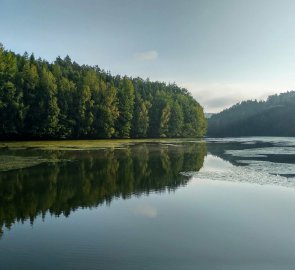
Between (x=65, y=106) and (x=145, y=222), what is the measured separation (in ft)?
271

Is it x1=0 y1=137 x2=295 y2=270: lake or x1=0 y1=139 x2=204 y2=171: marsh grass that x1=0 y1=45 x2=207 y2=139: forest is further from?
x1=0 y1=137 x2=295 y2=270: lake

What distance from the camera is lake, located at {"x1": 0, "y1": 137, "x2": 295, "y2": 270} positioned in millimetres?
12516

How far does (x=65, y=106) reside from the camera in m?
95.7

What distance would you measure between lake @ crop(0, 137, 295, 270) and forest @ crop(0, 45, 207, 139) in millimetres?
52874

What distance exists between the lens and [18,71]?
3551 inches

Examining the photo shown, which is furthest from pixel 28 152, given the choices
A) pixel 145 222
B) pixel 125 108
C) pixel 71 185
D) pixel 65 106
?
pixel 125 108

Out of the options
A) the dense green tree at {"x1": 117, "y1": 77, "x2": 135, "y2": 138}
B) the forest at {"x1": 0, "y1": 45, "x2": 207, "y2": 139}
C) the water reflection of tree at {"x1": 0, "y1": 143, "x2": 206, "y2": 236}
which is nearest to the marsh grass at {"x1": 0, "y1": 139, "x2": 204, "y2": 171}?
the water reflection of tree at {"x1": 0, "y1": 143, "x2": 206, "y2": 236}

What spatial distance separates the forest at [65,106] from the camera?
80.1 m

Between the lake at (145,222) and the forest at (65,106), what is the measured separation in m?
52.9

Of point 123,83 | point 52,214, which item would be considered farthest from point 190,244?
point 123,83

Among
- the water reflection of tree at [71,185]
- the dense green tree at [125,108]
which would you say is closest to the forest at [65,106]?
the dense green tree at [125,108]

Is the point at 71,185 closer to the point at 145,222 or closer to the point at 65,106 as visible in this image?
the point at 145,222

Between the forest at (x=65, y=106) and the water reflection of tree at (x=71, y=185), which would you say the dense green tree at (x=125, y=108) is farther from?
the water reflection of tree at (x=71, y=185)

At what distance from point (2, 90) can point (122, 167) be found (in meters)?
49.8
